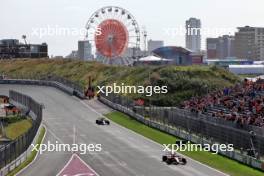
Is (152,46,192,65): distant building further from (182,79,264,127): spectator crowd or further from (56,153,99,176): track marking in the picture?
(56,153,99,176): track marking

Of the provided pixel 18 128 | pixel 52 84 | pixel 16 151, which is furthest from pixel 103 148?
pixel 52 84

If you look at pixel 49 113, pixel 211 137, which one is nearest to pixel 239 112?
pixel 211 137

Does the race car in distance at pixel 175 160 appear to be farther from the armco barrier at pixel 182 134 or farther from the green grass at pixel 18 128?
the green grass at pixel 18 128

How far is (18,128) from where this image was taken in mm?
74125

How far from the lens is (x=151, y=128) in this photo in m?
69.4

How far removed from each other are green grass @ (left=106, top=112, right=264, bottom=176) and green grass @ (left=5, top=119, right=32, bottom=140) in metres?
10.2

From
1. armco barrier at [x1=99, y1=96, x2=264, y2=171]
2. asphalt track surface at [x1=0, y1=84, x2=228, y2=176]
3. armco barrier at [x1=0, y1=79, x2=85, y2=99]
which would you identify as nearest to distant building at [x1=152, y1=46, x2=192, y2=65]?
armco barrier at [x1=0, y1=79, x2=85, y2=99]

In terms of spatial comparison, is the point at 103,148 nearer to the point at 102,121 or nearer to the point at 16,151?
the point at 16,151

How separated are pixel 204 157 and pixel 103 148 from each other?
31.7 ft

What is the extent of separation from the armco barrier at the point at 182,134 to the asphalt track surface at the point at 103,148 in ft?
6.67

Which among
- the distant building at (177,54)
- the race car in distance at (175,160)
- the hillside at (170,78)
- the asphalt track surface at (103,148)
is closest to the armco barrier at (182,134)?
the asphalt track surface at (103,148)

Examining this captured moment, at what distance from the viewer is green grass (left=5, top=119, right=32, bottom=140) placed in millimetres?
70069

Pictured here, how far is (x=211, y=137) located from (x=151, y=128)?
55.6 feet

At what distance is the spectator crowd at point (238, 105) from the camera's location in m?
53.9
